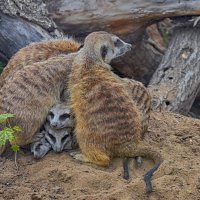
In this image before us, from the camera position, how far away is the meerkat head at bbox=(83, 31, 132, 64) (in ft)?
15.5

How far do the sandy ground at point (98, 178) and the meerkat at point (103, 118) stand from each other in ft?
0.30

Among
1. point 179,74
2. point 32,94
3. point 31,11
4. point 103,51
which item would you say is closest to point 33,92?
point 32,94

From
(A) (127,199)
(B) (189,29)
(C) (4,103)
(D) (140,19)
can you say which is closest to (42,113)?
(C) (4,103)

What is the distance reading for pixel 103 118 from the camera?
443 cm

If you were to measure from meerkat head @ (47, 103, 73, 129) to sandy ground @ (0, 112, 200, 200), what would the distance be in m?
0.23

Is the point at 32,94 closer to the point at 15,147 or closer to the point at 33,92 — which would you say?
the point at 33,92

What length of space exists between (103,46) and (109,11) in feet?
4.80

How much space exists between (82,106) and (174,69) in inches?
81.9

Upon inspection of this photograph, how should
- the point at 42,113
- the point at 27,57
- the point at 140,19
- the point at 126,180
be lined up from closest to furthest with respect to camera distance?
the point at 126,180
the point at 42,113
the point at 27,57
the point at 140,19

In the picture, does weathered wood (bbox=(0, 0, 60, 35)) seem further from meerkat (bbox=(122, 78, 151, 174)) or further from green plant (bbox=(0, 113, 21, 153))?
green plant (bbox=(0, 113, 21, 153))

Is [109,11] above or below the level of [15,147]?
above

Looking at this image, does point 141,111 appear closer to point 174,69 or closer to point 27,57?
point 27,57

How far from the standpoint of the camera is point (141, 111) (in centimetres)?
482

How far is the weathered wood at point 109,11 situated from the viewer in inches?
245
